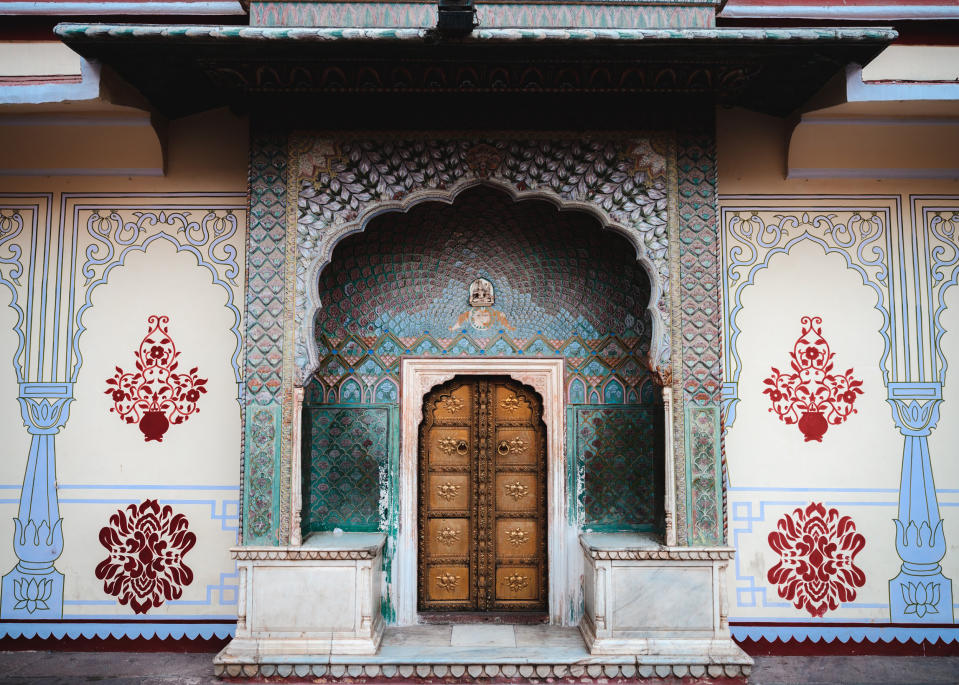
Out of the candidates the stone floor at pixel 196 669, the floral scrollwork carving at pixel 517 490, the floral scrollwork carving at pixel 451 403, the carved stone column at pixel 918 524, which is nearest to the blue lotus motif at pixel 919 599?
the carved stone column at pixel 918 524

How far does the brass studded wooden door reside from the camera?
4902 millimetres

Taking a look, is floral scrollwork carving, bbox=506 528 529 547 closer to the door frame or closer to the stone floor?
the door frame

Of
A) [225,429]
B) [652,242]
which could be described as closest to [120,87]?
[225,429]

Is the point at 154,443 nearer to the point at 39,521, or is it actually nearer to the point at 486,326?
the point at 39,521

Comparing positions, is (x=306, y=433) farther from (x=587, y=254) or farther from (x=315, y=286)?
(x=587, y=254)

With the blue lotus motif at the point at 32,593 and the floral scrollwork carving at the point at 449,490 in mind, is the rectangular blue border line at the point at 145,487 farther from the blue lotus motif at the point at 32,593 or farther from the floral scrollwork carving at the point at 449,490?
the floral scrollwork carving at the point at 449,490

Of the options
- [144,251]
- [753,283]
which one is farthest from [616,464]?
[144,251]

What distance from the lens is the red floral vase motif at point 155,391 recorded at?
15.4 feet

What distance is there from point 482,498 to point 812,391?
92.1 inches

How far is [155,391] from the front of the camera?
472cm

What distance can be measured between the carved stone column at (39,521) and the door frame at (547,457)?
2.23 m

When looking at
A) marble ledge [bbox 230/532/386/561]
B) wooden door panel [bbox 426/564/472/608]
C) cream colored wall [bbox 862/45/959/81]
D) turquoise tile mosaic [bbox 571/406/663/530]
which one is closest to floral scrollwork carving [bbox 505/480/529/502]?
turquoise tile mosaic [bbox 571/406/663/530]

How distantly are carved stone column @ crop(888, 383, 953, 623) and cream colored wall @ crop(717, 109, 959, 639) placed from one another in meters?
0.05

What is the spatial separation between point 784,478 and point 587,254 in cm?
199
